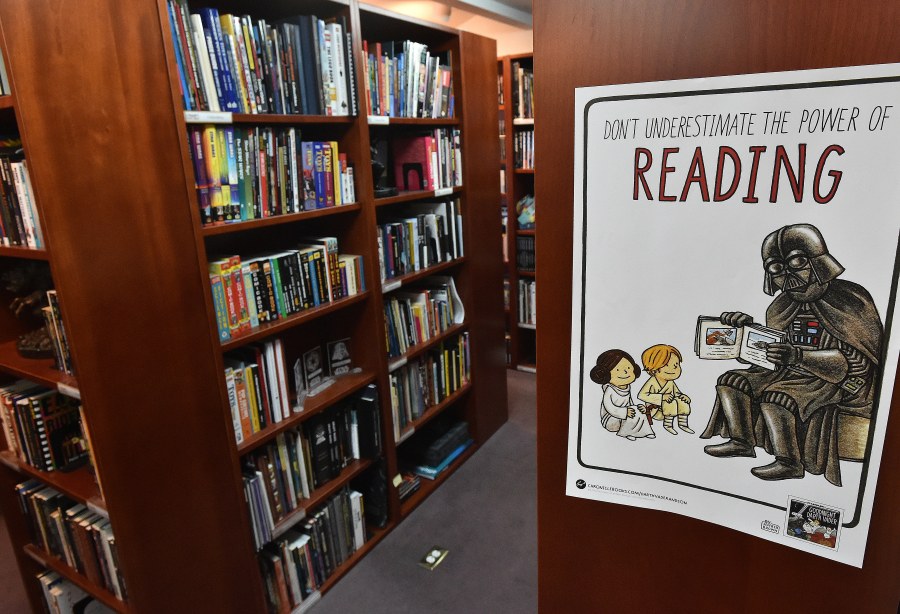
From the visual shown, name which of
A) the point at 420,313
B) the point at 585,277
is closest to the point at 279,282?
the point at 420,313

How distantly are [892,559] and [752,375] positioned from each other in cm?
24

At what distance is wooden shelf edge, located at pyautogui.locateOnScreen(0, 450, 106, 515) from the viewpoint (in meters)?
1.55

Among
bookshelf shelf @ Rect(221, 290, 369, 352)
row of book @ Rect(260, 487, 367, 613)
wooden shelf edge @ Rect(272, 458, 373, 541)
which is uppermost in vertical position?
bookshelf shelf @ Rect(221, 290, 369, 352)

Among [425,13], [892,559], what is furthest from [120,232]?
[425,13]

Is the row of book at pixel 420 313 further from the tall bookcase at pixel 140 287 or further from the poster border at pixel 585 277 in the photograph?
the poster border at pixel 585 277

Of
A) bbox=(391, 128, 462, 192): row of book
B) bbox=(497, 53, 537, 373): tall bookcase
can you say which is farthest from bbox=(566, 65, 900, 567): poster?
bbox=(497, 53, 537, 373): tall bookcase

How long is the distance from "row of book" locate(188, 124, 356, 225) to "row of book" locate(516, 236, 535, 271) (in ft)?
6.76

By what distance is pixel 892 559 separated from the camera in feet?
2.00

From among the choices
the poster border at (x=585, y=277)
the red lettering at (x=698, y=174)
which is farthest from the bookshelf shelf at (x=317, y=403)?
the red lettering at (x=698, y=174)

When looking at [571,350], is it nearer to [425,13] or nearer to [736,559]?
[736,559]

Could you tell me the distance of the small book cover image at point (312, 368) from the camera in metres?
2.17

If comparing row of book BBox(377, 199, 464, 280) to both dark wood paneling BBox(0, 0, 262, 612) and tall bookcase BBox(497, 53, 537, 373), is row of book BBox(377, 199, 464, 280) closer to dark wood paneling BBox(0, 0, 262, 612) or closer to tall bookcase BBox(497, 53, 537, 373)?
dark wood paneling BBox(0, 0, 262, 612)

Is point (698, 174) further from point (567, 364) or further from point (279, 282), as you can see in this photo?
point (279, 282)

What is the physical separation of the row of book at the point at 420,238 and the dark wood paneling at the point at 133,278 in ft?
3.01
